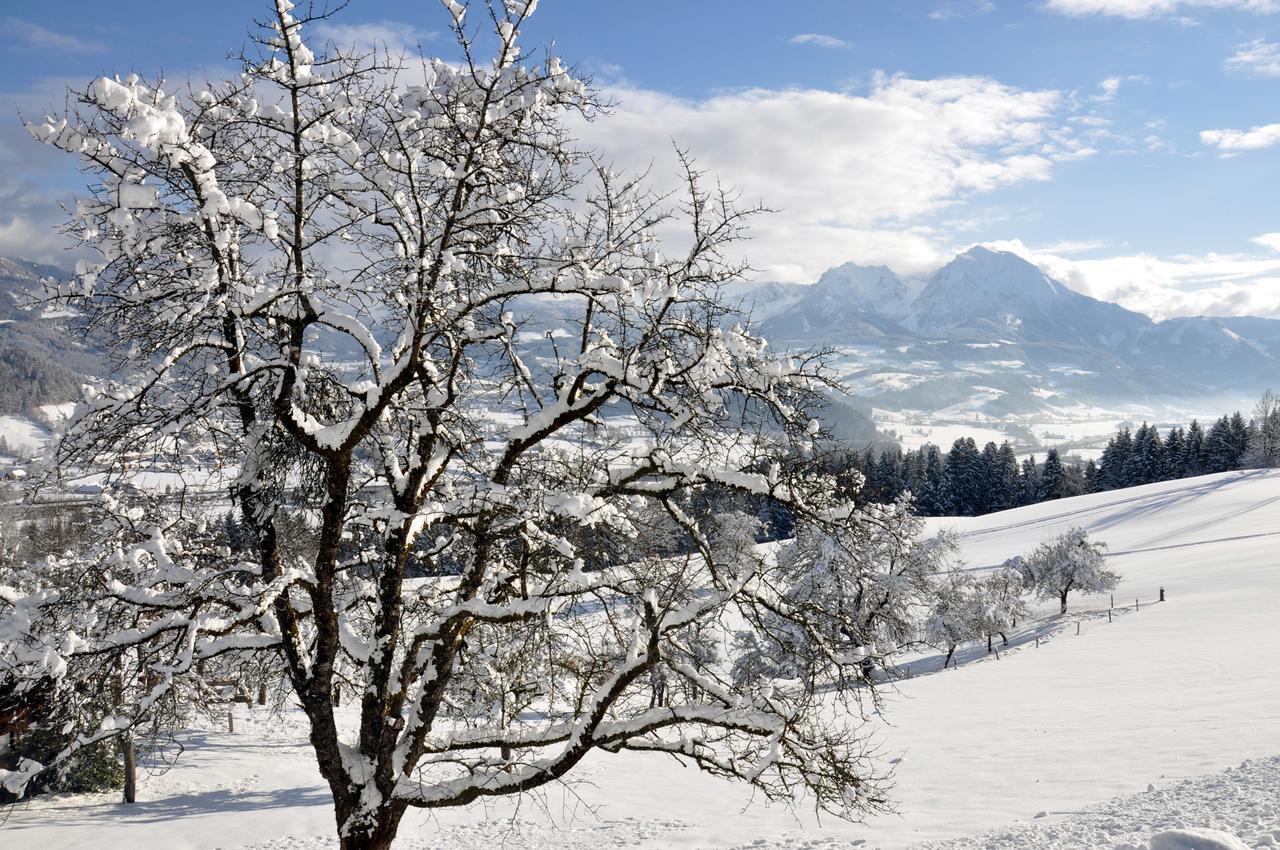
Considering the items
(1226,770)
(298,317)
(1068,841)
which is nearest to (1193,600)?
(1226,770)

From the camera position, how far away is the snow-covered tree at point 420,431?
17.2 feet

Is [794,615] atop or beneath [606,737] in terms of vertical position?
atop

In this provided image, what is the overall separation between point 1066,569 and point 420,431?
4916 cm

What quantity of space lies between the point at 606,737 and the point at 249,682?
4.58 meters

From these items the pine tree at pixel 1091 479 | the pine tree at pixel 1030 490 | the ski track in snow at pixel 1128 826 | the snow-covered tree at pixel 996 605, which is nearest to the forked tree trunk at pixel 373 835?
the ski track in snow at pixel 1128 826

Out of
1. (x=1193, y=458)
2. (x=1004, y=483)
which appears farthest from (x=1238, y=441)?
(x=1004, y=483)

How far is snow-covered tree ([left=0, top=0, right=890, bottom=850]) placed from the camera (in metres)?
5.23

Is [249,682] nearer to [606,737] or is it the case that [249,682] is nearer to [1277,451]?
[606,737]

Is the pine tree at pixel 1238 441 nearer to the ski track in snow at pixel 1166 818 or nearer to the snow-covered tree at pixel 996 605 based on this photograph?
the snow-covered tree at pixel 996 605

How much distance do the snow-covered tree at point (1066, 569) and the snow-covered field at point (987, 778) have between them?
5757 mm

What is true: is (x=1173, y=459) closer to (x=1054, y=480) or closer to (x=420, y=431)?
(x=1054, y=480)

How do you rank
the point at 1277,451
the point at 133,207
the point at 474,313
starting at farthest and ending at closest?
the point at 1277,451 → the point at 474,313 → the point at 133,207

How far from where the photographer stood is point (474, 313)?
6.41 metres

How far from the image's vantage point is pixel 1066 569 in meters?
45.8
